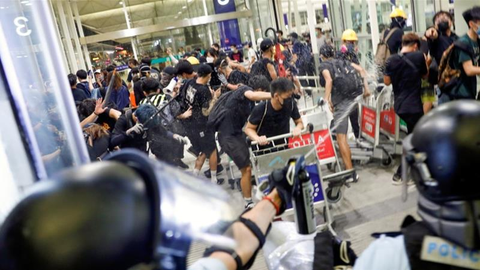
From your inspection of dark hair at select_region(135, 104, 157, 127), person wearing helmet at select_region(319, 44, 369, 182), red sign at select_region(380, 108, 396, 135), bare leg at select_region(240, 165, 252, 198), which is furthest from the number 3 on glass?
red sign at select_region(380, 108, 396, 135)

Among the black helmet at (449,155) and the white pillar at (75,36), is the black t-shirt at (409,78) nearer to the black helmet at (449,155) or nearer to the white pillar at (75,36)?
the black helmet at (449,155)

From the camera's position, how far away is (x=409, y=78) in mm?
3820

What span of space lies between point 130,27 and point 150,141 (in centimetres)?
1311

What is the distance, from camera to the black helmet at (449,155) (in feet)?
3.42

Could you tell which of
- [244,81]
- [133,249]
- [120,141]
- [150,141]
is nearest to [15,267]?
[133,249]

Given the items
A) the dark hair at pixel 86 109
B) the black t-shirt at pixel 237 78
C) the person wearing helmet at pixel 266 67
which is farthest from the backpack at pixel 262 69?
the dark hair at pixel 86 109

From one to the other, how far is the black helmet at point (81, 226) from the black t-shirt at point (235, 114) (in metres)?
3.12

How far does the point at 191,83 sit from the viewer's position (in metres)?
4.57

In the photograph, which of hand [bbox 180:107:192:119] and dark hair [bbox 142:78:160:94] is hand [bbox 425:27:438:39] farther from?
A: dark hair [bbox 142:78:160:94]

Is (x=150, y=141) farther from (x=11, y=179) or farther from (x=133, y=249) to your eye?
(x=133, y=249)

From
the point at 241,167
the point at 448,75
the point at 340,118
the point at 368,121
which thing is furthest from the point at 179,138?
the point at 448,75

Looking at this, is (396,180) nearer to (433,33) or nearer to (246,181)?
(246,181)

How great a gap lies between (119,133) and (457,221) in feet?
11.3

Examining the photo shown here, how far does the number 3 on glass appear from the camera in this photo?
1910 millimetres
